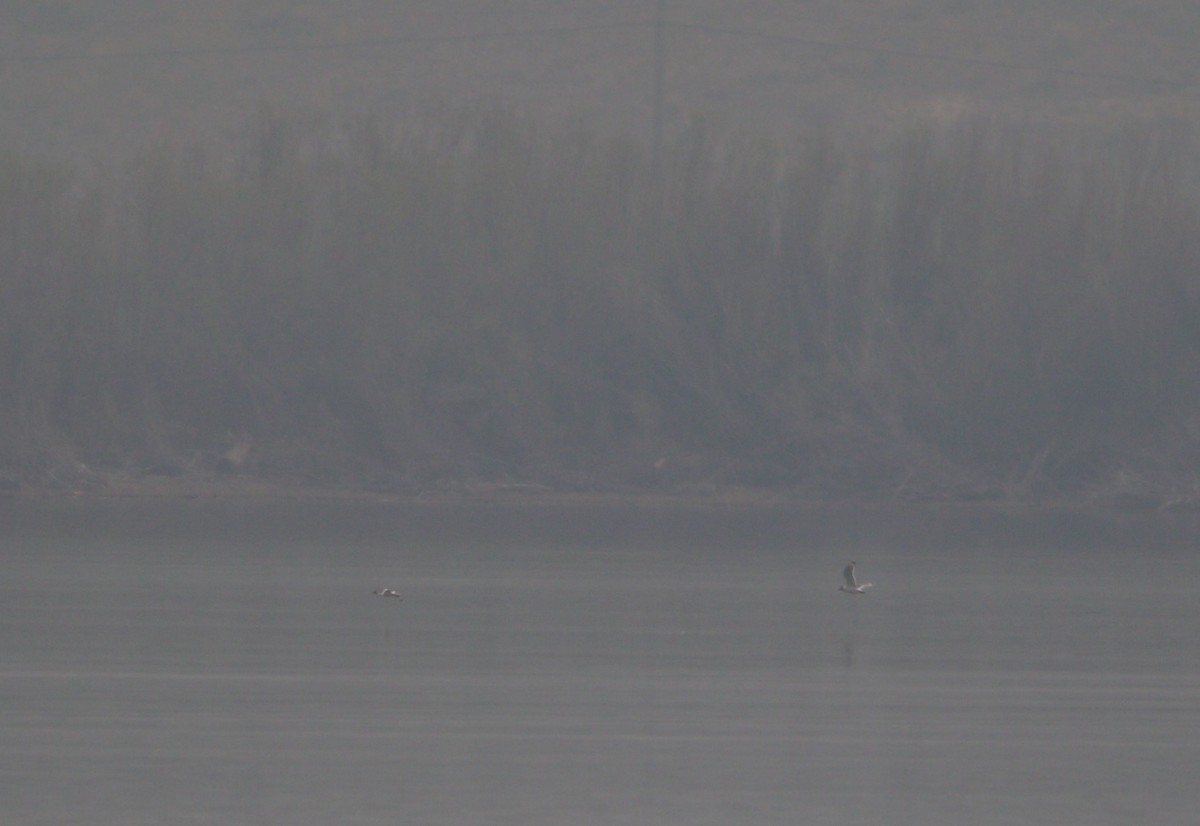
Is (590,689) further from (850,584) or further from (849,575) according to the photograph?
(850,584)

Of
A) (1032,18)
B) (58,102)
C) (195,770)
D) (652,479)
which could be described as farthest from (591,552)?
(1032,18)

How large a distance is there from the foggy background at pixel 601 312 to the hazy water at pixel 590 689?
2159 centimetres

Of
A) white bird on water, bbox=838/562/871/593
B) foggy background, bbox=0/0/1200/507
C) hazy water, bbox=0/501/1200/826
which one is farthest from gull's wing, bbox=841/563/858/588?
foggy background, bbox=0/0/1200/507

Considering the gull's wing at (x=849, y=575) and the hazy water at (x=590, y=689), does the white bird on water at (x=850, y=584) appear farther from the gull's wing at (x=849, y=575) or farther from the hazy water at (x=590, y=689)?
the hazy water at (x=590, y=689)

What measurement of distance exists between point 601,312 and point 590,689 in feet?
125

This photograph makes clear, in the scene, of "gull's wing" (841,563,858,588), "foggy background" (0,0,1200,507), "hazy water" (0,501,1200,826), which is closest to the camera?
"hazy water" (0,501,1200,826)

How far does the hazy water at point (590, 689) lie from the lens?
1158 cm

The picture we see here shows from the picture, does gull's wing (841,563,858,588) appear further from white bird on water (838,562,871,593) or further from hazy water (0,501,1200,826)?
hazy water (0,501,1200,826)

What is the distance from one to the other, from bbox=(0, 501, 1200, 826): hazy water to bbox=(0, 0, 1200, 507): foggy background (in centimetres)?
2159

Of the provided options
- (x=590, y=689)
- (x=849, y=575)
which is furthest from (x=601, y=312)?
(x=590, y=689)

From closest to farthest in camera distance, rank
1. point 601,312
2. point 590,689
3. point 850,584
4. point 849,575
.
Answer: point 590,689 < point 849,575 < point 850,584 < point 601,312

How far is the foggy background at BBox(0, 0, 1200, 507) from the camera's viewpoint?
49781 mm

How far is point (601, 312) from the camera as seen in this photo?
174 feet

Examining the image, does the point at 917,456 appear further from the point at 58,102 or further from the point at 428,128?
the point at 58,102
